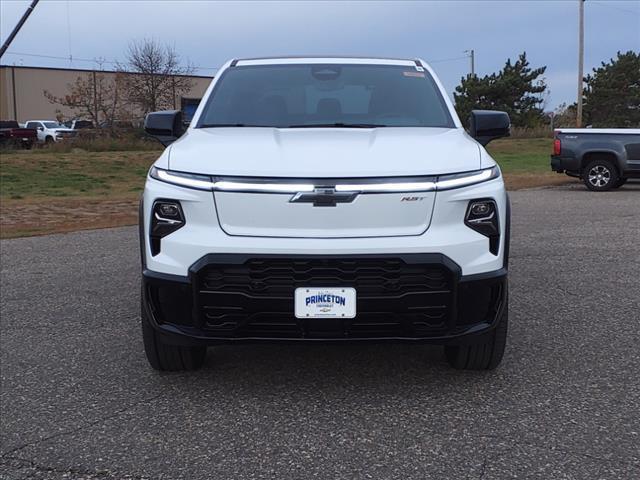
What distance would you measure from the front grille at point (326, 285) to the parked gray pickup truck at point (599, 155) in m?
13.7

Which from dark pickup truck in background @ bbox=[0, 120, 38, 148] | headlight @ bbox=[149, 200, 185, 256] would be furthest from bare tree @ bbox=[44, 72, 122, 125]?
headlight @ bbox=[149, 200, 185, 256]

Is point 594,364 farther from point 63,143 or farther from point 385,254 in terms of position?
point 63,143

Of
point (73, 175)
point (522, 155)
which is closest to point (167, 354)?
point (73, 175)

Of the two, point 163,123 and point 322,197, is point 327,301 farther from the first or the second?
point 163,123

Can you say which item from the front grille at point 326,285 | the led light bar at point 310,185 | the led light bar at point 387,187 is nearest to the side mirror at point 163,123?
the led light bar at point 310,185

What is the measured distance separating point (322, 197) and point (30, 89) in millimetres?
67059

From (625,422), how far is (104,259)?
5.85 metres

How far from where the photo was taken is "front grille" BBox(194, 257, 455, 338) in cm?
326

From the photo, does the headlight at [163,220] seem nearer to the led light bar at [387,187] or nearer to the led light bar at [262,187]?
the led light bar at [262,187]

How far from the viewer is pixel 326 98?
474 cm

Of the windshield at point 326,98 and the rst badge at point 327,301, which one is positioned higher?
the windshield at point 326,98

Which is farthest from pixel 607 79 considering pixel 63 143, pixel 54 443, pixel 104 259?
pixel 54 443

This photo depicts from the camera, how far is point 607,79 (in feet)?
184

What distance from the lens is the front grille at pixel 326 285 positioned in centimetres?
Answer: 326
